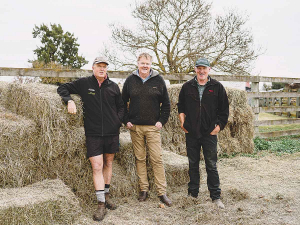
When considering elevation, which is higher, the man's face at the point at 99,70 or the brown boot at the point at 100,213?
the man's face at the point at 99,70

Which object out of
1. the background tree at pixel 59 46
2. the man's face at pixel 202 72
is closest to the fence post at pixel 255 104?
the man's face at pixel 202 72

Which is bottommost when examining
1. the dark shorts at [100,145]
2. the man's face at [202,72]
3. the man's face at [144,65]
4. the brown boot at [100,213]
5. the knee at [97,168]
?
the brown boot at [100,213]

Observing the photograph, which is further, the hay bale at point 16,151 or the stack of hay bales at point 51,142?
the stack of hay bales at point 51,142

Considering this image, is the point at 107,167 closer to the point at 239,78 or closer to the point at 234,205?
the point at 234,205

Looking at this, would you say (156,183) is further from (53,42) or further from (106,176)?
(53,42)

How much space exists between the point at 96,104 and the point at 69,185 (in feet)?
3.78

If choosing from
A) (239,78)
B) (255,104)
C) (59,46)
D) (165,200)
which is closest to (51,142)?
(165,200)

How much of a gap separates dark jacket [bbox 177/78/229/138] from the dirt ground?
3.28 ft

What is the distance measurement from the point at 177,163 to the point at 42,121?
7.44 feet

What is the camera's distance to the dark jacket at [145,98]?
12.7 ft

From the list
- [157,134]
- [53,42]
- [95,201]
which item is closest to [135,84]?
[157,134]

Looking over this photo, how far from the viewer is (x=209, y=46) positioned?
1664 cm

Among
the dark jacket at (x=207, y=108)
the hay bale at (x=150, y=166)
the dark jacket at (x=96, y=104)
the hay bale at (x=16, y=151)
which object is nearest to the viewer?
the hay bale at (x=16, y=151)

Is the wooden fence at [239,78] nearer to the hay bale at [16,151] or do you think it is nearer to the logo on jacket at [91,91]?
the hay bale at [16,151]
